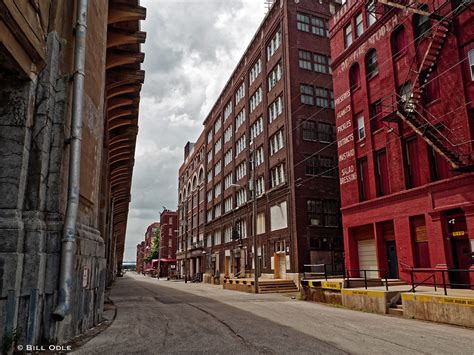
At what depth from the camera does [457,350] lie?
8.19 m

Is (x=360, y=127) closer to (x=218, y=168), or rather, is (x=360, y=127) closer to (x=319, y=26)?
(x=319, y=26)

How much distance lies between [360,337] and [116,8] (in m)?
12.2

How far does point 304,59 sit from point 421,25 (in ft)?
55.6

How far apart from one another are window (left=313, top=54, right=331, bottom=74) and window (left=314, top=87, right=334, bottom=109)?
2.04 meters

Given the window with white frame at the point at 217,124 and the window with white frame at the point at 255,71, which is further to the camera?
the window with white frame at the point at 217,124

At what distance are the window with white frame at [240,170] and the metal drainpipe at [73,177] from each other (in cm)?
3717

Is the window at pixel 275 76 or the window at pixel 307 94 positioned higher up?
the window at pixel 275 76

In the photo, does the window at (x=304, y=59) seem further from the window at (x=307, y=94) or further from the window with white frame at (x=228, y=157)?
the window with white frame at (x=228, y=157)

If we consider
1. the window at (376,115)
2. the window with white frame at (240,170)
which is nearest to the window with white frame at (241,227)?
the window with white frame at (240,170)

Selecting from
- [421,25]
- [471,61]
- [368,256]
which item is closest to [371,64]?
[421,25]

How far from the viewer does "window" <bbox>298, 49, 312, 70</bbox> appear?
36.7m

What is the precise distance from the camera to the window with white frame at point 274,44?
39103 mm

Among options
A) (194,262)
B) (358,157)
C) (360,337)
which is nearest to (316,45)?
(358,157)

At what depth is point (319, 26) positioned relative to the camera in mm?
38906
